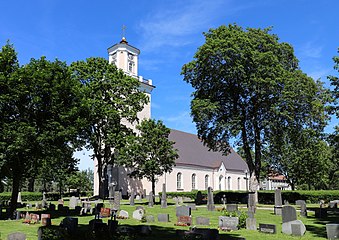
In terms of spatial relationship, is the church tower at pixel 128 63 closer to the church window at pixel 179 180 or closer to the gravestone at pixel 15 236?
the church window at pixel 179 180

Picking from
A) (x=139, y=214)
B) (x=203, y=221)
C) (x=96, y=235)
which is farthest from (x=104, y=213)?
(x=96, y=235)

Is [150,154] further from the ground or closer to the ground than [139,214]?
further from the ground

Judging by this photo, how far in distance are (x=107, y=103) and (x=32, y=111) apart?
17.9 meters

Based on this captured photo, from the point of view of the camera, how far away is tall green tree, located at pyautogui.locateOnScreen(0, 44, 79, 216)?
19188mm

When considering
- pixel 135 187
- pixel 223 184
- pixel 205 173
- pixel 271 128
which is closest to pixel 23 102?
pixel 271 128

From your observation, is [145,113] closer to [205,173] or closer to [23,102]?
[205,173]

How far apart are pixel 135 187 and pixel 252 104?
2350cm

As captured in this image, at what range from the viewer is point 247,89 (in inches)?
1257

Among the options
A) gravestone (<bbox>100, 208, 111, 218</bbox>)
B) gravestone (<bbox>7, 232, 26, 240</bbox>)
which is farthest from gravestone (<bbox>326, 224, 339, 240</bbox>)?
gravestone (<bbox>100, 208, 111, 218</bbox>)

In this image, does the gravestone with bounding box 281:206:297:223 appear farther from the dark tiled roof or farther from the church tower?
the dark tiled roof

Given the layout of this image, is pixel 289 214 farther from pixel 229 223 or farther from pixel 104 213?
pixel 104 213

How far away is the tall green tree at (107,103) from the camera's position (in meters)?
37.0

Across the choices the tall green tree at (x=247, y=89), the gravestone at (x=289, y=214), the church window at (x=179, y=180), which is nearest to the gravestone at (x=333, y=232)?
the gravestone at (x=289, y=214)

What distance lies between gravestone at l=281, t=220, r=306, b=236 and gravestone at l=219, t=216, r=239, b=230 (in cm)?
226
